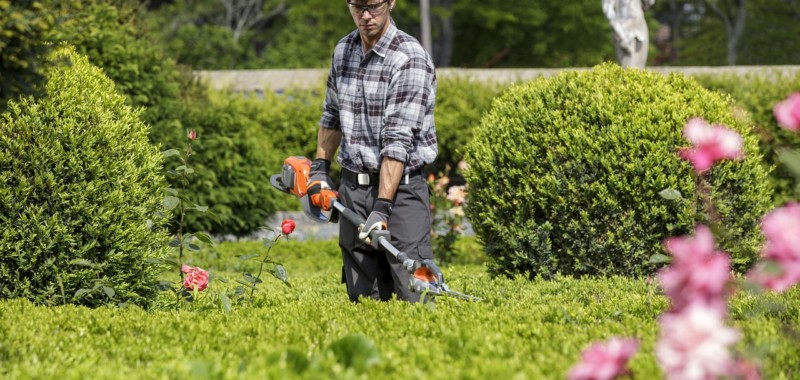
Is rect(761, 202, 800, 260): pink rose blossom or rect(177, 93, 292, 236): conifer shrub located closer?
rect(761, 202, 800, 260): pink rose blossom

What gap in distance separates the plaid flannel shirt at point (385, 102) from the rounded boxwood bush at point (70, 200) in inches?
47.5

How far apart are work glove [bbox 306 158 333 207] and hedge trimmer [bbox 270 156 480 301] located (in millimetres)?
30

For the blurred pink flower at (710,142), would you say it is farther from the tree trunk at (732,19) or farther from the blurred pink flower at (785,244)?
the tree trunk at (732,19)

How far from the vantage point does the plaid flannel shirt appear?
4.62 m

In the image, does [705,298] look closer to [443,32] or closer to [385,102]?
[385,102]

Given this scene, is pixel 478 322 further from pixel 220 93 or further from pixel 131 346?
pixel 220 93

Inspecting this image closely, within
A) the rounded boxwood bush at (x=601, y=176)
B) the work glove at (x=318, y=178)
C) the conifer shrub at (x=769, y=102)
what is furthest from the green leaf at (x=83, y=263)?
the conifer shrub at (x=769, y=102)

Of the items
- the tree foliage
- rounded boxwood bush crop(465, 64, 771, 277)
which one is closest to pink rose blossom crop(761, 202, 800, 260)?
the tree foliage

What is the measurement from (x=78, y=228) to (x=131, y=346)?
4.98 ft

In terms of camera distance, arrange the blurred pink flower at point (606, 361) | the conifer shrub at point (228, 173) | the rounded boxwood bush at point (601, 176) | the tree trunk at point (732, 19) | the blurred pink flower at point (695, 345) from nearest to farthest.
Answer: the blurred pink flower at point (695, 345), the blurred pink flower at point (606, 361), the rounded boxwood bush at point (601, 176), the conifer shrub at point (228, 173), the tree trunk at point (732, 19)

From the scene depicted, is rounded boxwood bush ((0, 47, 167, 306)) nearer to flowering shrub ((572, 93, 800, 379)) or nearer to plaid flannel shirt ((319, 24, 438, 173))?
plaid flannel shirt ((319, 24, 438, 173))

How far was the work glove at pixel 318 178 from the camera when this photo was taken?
16.1ft

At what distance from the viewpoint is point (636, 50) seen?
11.0m

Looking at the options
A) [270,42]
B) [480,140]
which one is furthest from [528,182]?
[270,42]
